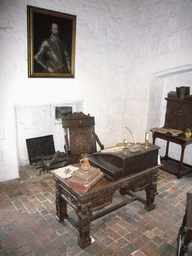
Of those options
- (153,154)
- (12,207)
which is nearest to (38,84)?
(12,207)

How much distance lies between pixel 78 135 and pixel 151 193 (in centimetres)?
217

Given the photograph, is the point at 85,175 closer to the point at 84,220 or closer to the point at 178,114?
the point at 84,220

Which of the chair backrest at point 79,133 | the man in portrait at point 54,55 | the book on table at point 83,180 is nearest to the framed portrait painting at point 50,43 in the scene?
the man in portrait at point 54,55

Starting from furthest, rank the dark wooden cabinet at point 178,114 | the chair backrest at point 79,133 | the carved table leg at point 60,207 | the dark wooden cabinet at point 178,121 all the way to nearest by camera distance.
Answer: the dark wooden cabinet at point 178,114 → the dark wooden cabinet at point 178,121 → the chair backrest at point 79,133 → the carved table leg at point 60,207

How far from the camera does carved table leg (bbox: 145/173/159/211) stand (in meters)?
3.85

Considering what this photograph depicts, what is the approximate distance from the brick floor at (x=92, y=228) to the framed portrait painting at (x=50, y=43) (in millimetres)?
2898

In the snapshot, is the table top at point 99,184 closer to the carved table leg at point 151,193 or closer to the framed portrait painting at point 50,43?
the carved table leg at point 151,193

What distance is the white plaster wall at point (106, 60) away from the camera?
4.65 m

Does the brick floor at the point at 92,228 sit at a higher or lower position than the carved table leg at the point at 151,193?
lower

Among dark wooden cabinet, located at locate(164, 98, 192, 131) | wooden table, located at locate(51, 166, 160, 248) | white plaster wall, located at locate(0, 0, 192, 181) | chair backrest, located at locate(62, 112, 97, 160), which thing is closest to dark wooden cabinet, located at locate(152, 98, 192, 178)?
dark wooden cabinet, located at locate(164, 98, 192, 131)

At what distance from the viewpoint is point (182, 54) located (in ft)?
16.6

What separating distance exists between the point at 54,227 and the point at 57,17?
4.53 m

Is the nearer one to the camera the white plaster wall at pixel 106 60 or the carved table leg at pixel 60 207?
the carved table leg at pixel 60 207

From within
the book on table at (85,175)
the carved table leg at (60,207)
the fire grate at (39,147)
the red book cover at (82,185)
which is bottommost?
the carved table leg at (60,207)
